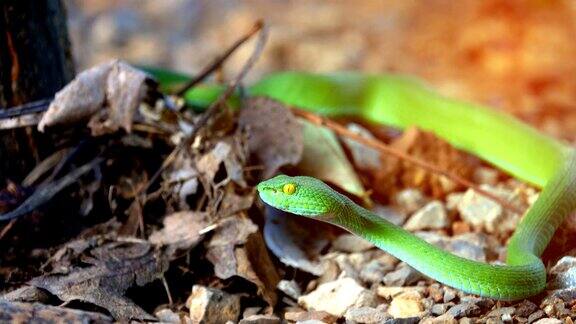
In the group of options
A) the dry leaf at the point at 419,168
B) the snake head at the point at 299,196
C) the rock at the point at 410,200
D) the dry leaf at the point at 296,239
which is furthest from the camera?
the dry leaf at the point at 419,168

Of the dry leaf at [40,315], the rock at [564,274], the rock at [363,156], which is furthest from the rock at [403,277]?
the dry leaf at [40,315]

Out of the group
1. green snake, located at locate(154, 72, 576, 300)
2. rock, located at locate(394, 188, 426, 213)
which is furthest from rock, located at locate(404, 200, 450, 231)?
green snake, located at locate(154, 72, 576, 300)

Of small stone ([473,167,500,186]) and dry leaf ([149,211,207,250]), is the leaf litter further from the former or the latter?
small stone ([473,167,500,186])

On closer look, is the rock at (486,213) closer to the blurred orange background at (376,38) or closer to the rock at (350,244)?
the rock at (350,244)

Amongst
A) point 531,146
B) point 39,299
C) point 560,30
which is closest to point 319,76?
point 531,146

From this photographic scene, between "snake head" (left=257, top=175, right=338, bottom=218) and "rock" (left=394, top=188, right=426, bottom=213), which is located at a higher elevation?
"snake head" (left=257, top=175, right=338, bottom=218)

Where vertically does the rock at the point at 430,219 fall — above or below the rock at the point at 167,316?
below

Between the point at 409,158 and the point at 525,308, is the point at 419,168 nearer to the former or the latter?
the point at 409,158
